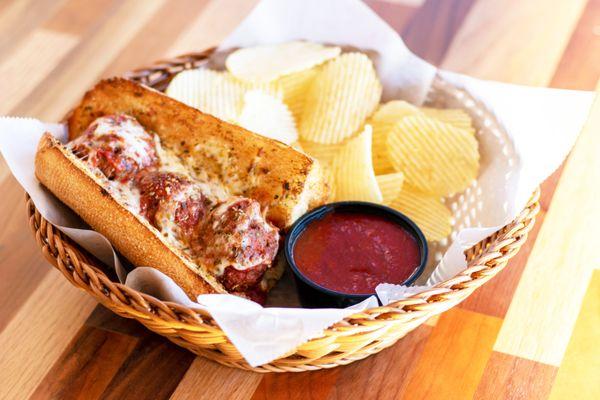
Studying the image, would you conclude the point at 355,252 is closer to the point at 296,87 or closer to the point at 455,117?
the point at 455,117

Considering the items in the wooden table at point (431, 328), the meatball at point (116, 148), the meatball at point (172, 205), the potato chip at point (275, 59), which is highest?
the meatball at point (116, 148)

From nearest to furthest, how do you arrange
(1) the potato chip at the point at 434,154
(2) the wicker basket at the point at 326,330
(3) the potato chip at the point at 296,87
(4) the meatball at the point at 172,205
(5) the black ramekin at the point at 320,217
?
(2) the wicker basket at the point at 326,330
(5) the black ramekin at the point at 320,217
(4) the meatball at the point at 172,205
(1) the potato chip at the point at 434,154
(3) the potato chip at the point at 296,87

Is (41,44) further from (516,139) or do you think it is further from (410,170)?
(516,139)

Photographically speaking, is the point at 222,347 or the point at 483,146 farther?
the point at 483,146

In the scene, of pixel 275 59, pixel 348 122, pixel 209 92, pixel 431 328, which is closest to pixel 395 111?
pixel 348 122

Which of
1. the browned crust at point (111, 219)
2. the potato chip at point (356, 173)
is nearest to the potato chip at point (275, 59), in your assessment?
the potato chip at point (356, 173)

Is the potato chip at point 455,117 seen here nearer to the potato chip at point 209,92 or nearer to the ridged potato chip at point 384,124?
the ridged potato chip at point 384,124

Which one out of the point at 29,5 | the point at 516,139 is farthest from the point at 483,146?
the point at 29,5
